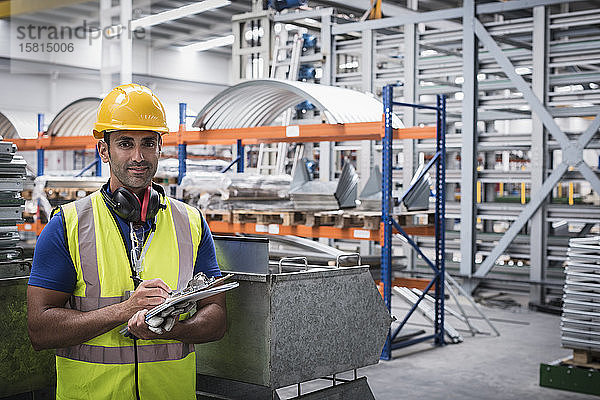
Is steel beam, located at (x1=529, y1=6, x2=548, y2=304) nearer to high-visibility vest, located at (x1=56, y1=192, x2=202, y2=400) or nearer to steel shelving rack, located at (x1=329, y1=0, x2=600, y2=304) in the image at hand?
steel shelving rack, located at (x1=329, y1=0, x2=600, y2=304)

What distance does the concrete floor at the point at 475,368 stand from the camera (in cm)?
685

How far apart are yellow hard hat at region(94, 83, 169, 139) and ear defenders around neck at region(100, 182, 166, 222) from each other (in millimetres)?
249

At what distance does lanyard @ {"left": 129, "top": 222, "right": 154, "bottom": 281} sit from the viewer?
9.55 feet

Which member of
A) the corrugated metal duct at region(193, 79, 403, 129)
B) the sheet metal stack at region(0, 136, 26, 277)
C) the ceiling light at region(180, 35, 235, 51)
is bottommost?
the sheet metal stack at region(0, 136, 26, 277)

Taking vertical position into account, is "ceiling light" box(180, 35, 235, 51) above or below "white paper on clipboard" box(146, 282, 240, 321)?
above

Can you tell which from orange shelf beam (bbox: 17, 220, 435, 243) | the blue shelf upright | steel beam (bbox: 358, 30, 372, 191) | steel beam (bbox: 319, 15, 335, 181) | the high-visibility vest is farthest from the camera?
steel beam (bbox: 319, 15, 335, 181)

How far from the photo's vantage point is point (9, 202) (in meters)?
3.66

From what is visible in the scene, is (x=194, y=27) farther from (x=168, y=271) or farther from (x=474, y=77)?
(x=168, y=271)

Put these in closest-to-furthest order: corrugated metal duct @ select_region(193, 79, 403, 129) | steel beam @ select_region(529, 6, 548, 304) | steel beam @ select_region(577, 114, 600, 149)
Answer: corrugated metal duct @ select_region(193, 79, 403, 129) < steel beam @ select_region(577, 114, 600, 149) < steel beam @ select_region(529, 6, 548, 304)

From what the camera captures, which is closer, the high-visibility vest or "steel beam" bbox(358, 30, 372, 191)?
the high-visibility vest

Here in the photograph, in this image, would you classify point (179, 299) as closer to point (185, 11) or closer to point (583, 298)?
point (583, 298)

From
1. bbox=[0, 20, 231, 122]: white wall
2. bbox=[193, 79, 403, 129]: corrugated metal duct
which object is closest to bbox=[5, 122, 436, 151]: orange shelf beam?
bbox=[193, 79, 403, 129]: corrugated metal duct

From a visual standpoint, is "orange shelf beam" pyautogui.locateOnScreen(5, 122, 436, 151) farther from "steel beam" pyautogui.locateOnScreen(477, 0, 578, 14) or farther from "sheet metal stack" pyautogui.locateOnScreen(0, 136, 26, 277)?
"sheet metal stack" pyautogui.locateOnScreen(0, 136, 26, 277)

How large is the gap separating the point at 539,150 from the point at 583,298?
479cm
